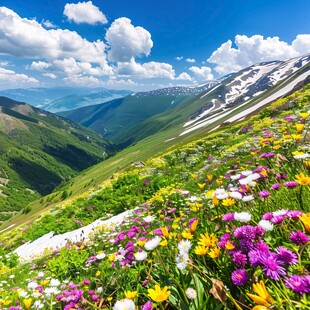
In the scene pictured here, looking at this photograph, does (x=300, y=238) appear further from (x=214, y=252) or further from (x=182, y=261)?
(x=182, y=261)

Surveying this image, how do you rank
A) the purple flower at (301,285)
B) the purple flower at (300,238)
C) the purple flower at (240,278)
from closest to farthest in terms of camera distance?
the purple flower at (301,285) < the purple flower at (300,238) < the purple flower at (240,278)

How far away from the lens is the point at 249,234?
2.41 m

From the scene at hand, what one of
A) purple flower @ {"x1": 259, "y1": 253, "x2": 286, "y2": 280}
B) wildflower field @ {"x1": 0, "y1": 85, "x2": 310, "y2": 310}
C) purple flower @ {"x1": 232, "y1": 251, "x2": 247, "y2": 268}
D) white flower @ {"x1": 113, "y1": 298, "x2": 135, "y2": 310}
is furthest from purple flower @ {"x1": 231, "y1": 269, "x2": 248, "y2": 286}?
white flower @ {"x1": 113, "y1": 298, "x2": 135, "y2": 310}

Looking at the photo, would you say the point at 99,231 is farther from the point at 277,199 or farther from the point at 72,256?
the point at 277,199

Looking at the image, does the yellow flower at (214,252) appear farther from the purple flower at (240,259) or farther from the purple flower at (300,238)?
the purple flower at (300,238)

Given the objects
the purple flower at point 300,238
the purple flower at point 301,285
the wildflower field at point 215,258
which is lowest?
the wildflower field at point 215,258

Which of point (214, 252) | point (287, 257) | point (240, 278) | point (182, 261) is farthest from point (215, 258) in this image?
point (287, 257)

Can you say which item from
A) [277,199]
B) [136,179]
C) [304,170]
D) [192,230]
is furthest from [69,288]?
[136,179]

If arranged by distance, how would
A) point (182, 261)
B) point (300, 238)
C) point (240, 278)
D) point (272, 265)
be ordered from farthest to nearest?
point (182, 261)
point (240, 278)
point (300, 238)
point (272, 265)

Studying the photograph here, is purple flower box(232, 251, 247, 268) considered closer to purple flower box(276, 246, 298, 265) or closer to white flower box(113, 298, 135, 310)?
purple flower box(276, 246, 298, 265)

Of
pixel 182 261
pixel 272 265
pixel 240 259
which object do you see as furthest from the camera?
pixel 182 261

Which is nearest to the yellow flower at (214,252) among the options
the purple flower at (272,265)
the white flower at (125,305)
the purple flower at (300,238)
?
the purple flower at (272,265)

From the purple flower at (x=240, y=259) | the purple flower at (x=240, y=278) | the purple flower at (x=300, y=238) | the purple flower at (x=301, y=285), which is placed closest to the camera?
the purple flower at (x=301, y=285)

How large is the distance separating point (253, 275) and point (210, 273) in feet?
2.26
